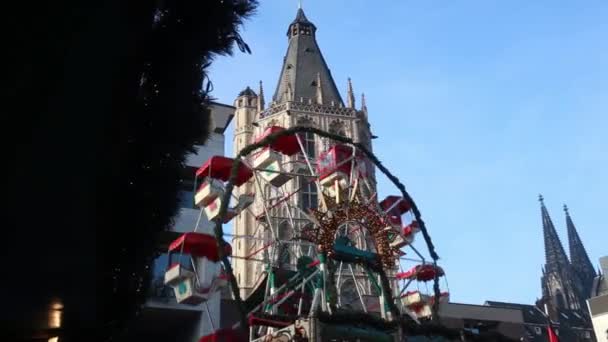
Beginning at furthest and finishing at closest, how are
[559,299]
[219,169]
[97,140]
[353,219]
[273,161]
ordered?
[559,299] → [273,161] → [219,169] → [353,219] → [97,140]

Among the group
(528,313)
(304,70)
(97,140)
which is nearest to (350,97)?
(304,70)

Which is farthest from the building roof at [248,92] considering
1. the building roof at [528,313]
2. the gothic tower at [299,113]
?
the building roof at [528,313]

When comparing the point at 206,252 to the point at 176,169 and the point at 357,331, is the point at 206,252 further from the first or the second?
the point at 176,169

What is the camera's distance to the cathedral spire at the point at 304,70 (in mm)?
69500

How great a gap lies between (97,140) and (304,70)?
70889 mm

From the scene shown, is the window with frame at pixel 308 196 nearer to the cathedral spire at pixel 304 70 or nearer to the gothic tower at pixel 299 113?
the gothic tower at pixel 299 113

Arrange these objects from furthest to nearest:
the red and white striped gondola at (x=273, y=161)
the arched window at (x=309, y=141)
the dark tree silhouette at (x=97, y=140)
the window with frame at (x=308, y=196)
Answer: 1. the arched window at (x=309, y=141)
2. the window with frame at (x=308, y=196)
3. the red and white striped gondola at (x=273, y=161)
4. the dark tree silhouette at (x=97, y=140)

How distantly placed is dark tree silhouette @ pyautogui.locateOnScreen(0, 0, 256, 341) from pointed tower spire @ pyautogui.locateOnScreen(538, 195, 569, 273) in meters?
91.9

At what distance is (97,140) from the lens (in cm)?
251

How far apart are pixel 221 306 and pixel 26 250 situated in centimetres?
2226

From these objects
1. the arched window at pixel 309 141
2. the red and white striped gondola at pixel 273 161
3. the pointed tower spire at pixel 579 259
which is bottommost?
the red and white striped gondola at pixel 273 161

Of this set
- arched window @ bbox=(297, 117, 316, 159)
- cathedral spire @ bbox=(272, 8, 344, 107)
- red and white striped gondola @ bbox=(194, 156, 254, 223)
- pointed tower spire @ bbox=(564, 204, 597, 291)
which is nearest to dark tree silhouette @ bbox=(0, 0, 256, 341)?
red and white striped gondola @ bbox=(194, 156, 254, 223)

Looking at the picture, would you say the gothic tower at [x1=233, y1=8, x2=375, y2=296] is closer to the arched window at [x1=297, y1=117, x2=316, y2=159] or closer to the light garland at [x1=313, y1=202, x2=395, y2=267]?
the arched window at [x1=297, y1=117, x2=316, y2=159]

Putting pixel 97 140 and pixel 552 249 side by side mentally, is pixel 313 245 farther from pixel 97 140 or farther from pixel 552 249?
pixel 552 249
